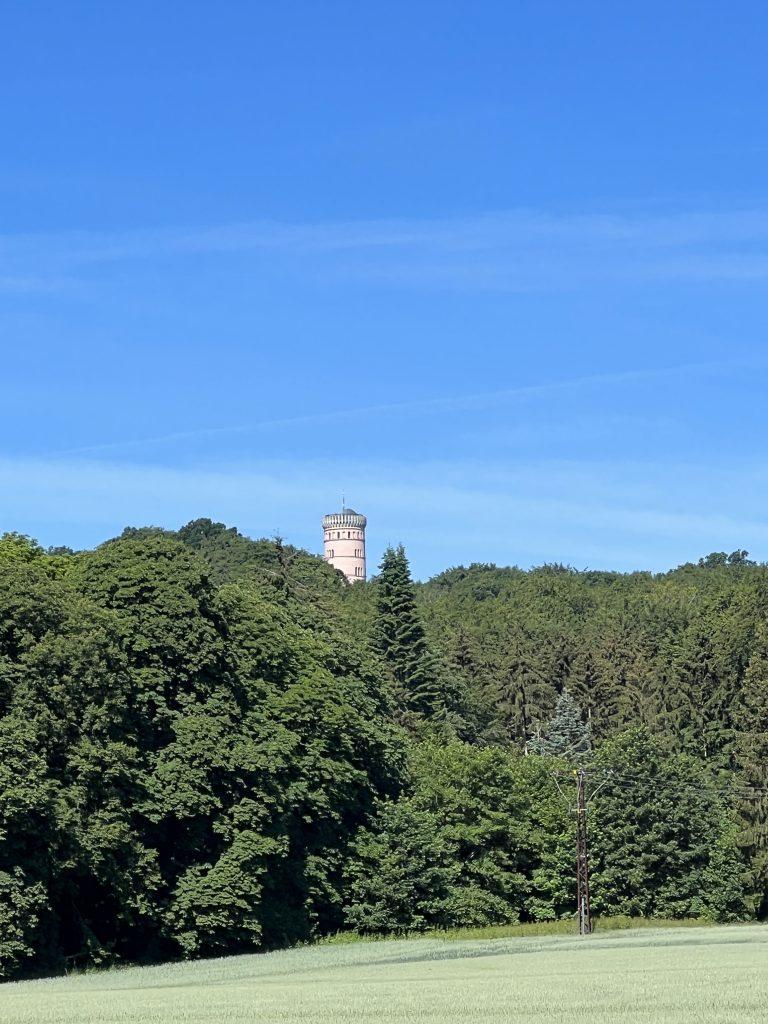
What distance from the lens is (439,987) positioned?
4400 centimetres

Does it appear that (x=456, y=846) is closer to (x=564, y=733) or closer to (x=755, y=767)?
(x=755, y=767)

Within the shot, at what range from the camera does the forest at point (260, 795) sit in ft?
195

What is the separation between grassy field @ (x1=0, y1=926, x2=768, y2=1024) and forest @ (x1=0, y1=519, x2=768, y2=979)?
3.91 metres

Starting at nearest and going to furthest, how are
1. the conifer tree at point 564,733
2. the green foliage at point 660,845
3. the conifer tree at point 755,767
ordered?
1. the green foliage at point 660,845
2. the conifer tree at point 755,767
3. the conifer tree at point 564,733

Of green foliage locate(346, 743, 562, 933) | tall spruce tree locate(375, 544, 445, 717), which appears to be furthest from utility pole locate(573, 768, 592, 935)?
tall spruce tree locate(375, 544, 445, 717)

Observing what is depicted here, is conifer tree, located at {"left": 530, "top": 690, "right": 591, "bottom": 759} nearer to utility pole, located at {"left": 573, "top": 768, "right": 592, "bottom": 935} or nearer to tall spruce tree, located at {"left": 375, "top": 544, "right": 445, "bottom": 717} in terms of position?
tall spruce tree, located at {"left": 375, "top": 544, "right": 445, "bottom": 717}

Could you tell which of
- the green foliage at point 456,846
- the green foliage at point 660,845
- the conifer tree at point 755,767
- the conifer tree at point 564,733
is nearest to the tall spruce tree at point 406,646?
the conifer tree at point 564,733

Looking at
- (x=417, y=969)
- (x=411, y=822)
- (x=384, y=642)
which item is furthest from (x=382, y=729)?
(x=384, y=642)

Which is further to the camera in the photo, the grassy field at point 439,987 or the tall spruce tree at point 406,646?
the tall spruce tree at point 406,646

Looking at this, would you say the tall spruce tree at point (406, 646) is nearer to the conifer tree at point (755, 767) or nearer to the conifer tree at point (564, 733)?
the conifer tree at point (564, 733)

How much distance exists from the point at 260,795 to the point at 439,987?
23.6m

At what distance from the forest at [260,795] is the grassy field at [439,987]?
3908 millimetres

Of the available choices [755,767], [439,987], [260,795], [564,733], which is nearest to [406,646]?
[564,733]

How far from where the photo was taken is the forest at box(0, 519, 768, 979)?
5938cm
